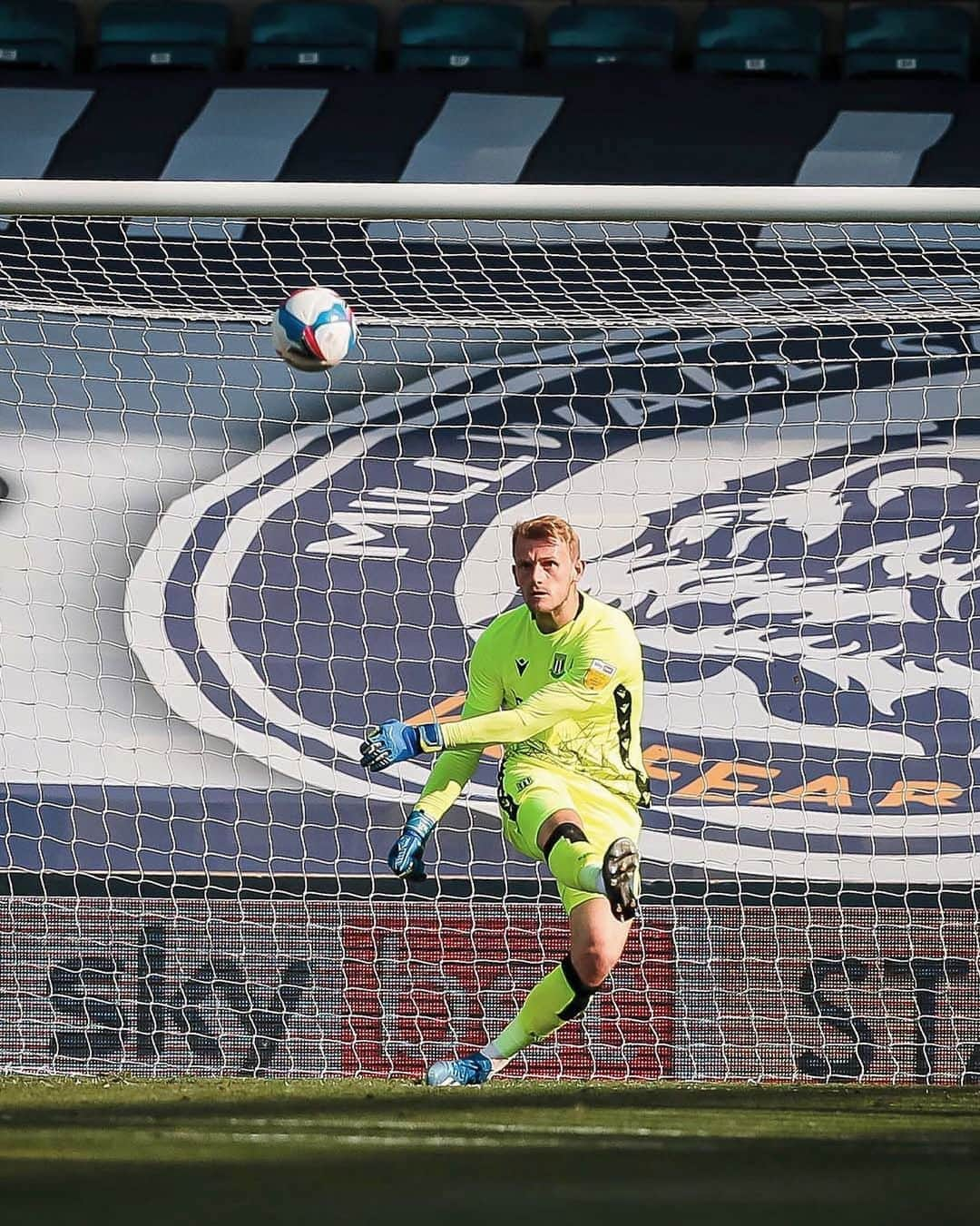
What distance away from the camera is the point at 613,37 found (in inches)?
255

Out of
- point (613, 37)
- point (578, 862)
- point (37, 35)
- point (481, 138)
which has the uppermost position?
point (37, 35)

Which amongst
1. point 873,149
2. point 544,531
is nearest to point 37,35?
point 873,149

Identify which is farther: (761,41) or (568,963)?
(761,41)

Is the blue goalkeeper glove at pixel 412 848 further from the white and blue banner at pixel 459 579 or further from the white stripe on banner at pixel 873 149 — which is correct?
the white stripe on banner at pixel 873 149

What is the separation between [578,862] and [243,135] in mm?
3762

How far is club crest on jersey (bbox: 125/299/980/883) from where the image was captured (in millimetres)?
4289

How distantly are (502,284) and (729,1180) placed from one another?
9.39 feet

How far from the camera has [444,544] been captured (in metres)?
4.52

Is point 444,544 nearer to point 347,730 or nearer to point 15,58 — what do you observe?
point 347,730

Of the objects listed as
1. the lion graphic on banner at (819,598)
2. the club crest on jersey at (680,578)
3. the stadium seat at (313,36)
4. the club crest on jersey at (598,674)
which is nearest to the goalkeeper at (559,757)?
the club crest on jersey at (598,674)

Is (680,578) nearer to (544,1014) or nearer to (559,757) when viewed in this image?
(559,757)

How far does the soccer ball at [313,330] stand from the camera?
329cm

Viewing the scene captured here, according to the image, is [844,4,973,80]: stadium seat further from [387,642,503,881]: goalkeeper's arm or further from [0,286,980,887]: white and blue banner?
[387,642,503,881]: goalkeeper's arm

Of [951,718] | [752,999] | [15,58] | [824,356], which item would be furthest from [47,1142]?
[15,58]
